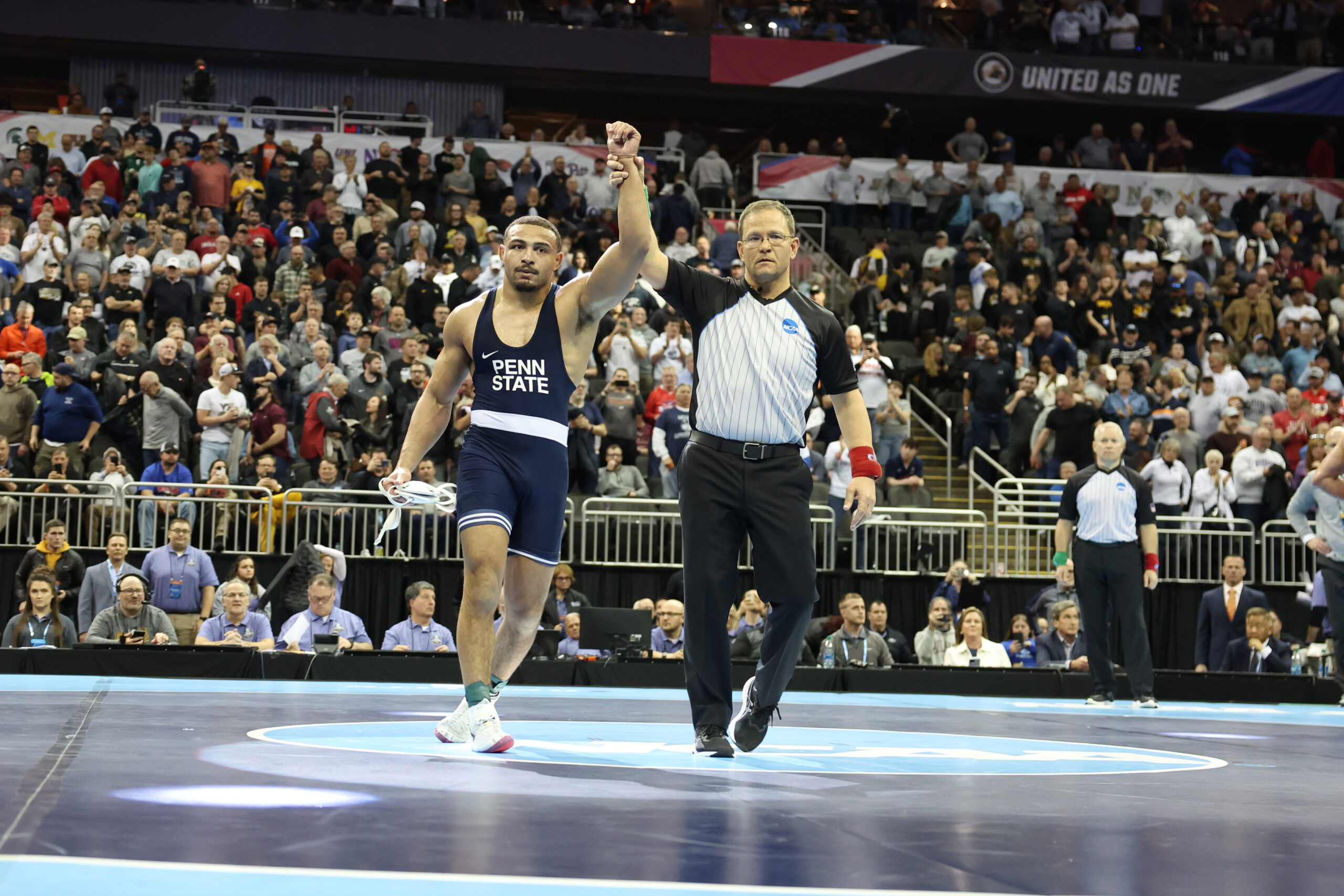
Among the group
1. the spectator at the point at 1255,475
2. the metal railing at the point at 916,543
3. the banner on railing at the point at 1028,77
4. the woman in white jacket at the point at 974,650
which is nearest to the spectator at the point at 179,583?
the metal railing at the point at 916,543

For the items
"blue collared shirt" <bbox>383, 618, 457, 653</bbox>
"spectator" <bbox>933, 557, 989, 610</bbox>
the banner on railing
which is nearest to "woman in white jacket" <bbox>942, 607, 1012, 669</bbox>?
"spectator" <bbox>933, 557, 989, 610</bbox>

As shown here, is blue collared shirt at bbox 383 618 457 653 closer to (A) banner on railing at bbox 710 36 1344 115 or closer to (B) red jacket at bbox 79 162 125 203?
(B) red jacket at bbox 79 162 125 203

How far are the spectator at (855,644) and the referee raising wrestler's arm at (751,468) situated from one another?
6797 mm

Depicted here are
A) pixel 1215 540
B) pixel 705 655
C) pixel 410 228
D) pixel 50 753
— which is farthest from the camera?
pixel 410 228

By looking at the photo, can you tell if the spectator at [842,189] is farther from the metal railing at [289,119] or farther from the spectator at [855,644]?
the spectator at [855,644]

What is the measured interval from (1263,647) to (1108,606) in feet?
10.3

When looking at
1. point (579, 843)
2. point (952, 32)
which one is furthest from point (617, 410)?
point (952, 32)

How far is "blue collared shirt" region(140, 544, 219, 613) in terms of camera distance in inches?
462

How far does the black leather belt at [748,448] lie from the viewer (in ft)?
16.6

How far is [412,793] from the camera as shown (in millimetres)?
3520

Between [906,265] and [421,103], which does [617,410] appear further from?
[421,103]

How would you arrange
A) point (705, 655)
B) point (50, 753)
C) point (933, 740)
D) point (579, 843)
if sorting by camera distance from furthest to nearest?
1. point (933, 740)
2. point (705, 655)
3. point (50, 753)
4. point (579, 843)

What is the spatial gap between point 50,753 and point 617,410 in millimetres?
10750

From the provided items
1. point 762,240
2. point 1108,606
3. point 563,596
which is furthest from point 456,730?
point 563,596
